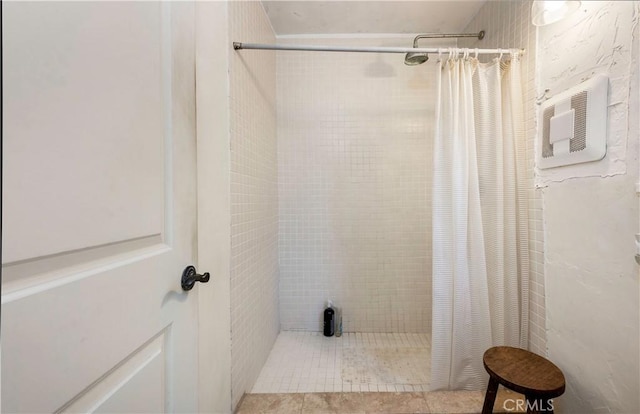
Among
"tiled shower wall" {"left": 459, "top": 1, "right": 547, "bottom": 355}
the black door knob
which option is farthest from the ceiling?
the black door knob

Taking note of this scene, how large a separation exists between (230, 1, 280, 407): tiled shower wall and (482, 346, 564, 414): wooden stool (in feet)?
3.62

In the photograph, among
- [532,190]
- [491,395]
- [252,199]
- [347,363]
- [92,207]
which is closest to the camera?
[92,207]

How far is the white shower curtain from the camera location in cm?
127

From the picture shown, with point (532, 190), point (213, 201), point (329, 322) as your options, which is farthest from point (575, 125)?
point (329, 322)

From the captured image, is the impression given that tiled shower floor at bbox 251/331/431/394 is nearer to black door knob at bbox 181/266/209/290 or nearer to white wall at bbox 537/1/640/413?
white wall at bbox 537/1/640/413

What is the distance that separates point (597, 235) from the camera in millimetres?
906

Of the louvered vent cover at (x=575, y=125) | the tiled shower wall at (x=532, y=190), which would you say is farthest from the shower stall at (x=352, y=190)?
the louvered vent cover at (x=575, y=125)

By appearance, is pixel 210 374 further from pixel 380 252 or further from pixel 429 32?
pixel 429 32

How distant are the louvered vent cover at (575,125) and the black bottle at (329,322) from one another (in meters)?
1.57

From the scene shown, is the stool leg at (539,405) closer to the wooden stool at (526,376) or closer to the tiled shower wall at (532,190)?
the wooden stool at (526,376)

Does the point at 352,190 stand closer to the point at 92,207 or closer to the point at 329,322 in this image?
the point at 329,322

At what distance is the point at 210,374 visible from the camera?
3.10 ft

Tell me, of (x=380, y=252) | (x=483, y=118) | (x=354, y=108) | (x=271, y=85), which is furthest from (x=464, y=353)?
(x=271, y=85)

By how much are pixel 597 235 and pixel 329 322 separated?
62.2 inches
